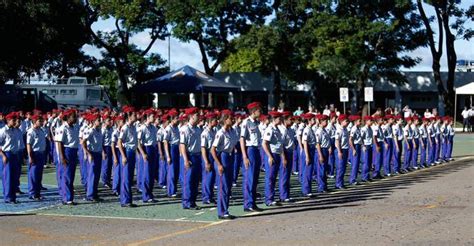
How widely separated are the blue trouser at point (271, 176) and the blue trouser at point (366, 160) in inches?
224

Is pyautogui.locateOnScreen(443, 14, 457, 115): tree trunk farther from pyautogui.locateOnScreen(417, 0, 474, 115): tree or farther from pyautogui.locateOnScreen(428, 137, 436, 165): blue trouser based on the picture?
pyautogui.locateOnScreen(428, 137, 436, 165): blue trouser

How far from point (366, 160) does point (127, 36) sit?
34670mm

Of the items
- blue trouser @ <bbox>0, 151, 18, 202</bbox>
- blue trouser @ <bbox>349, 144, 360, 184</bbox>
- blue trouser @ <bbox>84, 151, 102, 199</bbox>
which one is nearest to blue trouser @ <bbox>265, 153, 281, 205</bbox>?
blue trouser @ <bbox>84, 151, 102, 199</bbox>

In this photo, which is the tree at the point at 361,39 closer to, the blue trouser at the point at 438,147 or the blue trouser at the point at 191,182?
the blue trouser at the point at 438,147

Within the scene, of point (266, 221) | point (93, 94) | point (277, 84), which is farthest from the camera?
point (277, 84)

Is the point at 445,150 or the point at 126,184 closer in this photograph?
the point at 126,184

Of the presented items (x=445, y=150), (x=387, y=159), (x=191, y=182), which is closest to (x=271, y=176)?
(x=191, y=182)

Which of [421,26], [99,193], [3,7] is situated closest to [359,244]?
[99,193]

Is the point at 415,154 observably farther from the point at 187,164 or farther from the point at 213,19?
the point at 213,19

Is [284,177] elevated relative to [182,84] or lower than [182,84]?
lower

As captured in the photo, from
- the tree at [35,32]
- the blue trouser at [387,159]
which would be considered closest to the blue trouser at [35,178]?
the blue trouser at [387,159]

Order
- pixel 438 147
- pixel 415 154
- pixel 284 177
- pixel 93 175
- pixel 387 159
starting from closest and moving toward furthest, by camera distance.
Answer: pixel 284 177 → pixel 93 175 → pixel 387 159 → pixel 415 154 → pixel 438 147

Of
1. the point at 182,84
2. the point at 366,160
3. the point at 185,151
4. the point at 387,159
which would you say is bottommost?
the point at 387,159

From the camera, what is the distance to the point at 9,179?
54.6ft
